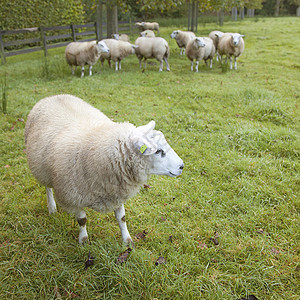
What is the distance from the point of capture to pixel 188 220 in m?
2.90

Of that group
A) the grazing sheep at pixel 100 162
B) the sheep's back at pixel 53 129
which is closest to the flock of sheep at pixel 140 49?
the sheep's back at pixel 53 129

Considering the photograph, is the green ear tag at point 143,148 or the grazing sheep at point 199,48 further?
the grazing sheep at point 199,48

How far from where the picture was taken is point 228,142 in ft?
14.5

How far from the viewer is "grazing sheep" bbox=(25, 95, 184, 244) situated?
2.13m

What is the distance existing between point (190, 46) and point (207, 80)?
209cm

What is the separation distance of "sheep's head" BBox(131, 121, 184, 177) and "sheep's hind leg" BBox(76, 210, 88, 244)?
2.74ft

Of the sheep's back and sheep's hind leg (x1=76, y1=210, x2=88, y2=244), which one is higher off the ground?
the sheep's back

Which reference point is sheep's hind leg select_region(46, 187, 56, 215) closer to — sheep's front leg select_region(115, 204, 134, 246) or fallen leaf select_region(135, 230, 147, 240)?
sheep's front leg select_region(115, 204, 134, 246)

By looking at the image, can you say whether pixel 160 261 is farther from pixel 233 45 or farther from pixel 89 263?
pixel 233 45

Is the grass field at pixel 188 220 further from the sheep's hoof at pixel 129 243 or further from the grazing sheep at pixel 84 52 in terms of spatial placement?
the grazing sheep at pixel 84 52

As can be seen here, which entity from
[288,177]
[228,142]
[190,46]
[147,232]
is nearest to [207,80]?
[190,46]

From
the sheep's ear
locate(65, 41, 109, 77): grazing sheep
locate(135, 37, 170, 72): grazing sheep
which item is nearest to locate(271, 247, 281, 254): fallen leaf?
the sheep's ear

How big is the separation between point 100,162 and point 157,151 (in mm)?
501

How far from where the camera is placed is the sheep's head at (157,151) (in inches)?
80.8
